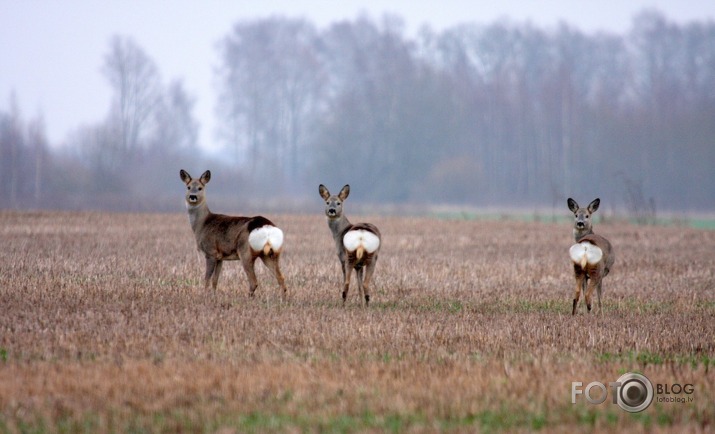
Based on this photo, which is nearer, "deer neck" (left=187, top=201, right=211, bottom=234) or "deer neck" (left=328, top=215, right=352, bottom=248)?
"deer neck" (left=328, top=215, right=352, bottom=248)

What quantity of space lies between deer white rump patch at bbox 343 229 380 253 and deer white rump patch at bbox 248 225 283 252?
78 centimetres

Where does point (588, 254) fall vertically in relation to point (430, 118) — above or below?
below

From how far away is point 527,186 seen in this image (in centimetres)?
6412

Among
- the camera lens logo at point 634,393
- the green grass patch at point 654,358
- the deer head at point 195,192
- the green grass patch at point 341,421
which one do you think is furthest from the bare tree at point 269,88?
the green grass patch at point 341,421

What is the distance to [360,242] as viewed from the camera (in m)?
10.3

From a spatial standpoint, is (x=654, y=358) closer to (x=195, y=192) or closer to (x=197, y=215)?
(x=197, y=215)

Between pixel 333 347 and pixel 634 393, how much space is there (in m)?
2.58

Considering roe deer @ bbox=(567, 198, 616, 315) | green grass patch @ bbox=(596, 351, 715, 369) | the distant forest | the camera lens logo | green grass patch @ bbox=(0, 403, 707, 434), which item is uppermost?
the distant forest

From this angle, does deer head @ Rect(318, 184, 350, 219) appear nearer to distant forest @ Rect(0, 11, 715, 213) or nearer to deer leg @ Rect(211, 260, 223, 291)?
deer leg @ Rect(211, 260, 223, 291)

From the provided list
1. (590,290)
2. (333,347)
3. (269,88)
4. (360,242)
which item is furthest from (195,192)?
(269,88)

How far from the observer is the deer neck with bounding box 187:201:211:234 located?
38.7 ft

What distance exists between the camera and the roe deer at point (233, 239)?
1059 cm

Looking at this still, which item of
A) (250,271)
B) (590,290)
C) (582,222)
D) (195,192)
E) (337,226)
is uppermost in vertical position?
(195,192)

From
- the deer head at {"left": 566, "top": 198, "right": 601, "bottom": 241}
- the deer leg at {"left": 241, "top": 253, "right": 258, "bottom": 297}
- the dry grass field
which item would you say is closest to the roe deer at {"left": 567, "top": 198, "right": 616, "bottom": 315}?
the dry grass field
